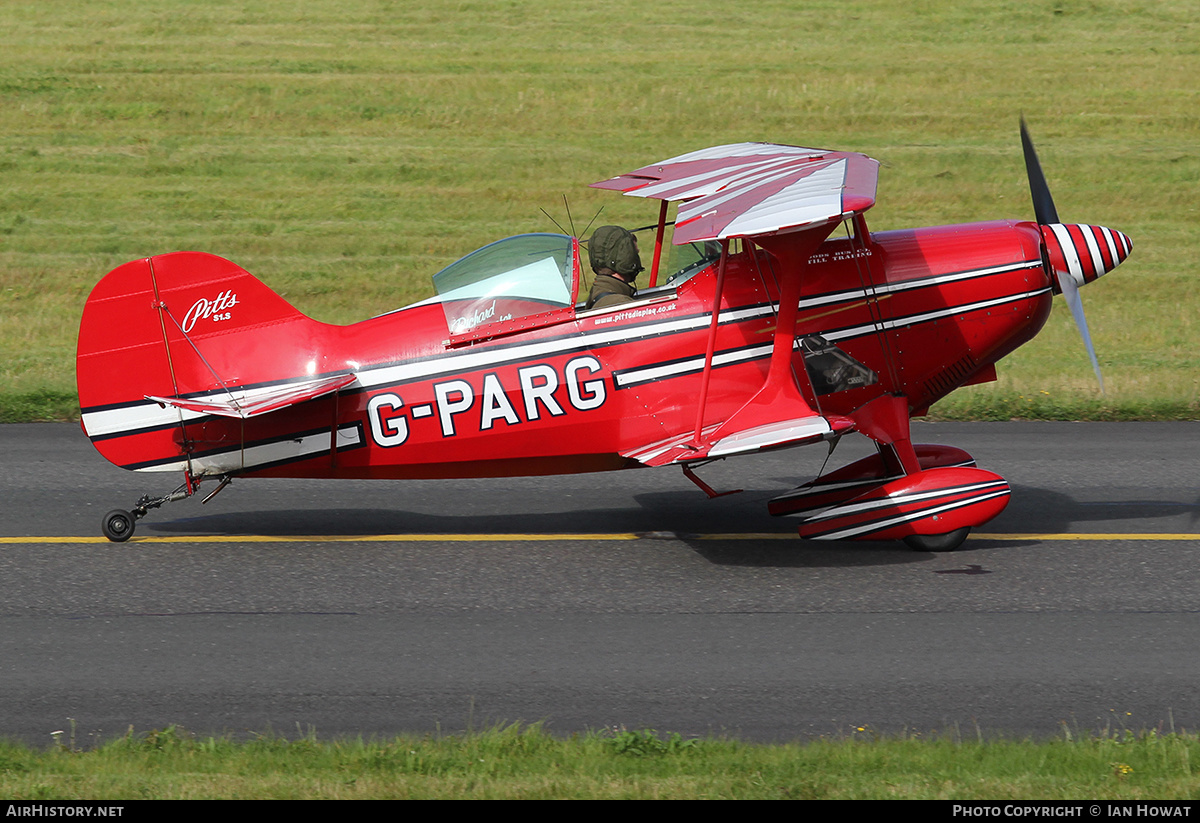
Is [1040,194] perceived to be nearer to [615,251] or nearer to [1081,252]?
[1081,252]

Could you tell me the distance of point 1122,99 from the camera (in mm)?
27062

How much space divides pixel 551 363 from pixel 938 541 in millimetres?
2706

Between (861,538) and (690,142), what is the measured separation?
17786 millimetres

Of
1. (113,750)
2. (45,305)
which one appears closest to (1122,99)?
(45,305)

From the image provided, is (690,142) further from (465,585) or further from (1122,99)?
(465,585)

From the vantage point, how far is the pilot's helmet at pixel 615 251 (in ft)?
27.2

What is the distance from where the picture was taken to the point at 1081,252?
27.0 ft

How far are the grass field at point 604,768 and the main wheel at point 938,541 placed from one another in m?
2.52

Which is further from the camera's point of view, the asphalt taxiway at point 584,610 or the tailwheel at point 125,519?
the tailwheel at point 125,519

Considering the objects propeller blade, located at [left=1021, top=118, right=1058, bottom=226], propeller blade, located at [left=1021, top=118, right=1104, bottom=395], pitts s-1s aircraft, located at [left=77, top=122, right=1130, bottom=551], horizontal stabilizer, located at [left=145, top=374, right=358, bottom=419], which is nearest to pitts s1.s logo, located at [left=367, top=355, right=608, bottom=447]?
pitts s-1s aircraft, located at [left=77, top=122, right=1130, bottom=551]

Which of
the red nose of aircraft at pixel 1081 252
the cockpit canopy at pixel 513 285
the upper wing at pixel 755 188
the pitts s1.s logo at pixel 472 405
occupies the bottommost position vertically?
the pitts s1.s logo at pixel 472 405

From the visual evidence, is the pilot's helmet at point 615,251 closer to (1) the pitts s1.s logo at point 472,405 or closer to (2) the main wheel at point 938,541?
(1) the pitts s1.s logo at point 472,405

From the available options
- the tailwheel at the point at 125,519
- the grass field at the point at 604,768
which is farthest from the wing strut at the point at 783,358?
the tailwheel at the point at 125,519

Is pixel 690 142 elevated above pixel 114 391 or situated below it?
above
